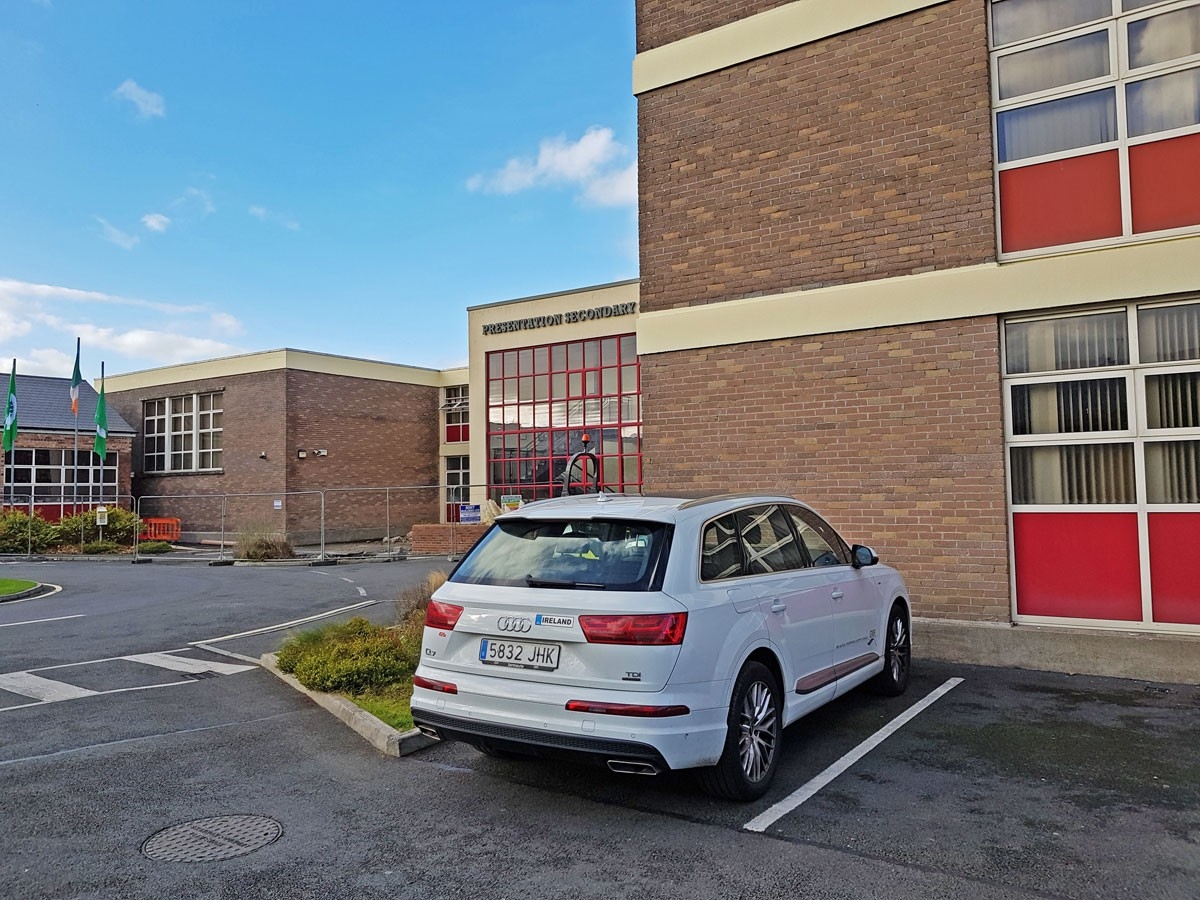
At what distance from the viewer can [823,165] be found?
9281 mm

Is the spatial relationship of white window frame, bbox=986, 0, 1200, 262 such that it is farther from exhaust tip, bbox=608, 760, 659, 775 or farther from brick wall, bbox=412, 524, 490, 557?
brick wall, bbox=412, 524, 490, 557

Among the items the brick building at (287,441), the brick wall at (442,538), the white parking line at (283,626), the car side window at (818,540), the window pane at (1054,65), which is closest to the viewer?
the car side window at (818,540)

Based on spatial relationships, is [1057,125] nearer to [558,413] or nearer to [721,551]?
[721,551]

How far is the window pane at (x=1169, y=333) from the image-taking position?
7516 mm

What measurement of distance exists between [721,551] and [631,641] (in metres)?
0.95

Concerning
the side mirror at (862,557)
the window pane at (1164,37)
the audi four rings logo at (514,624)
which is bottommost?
the audi four rings logo at (514,624)

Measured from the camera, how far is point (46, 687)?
25.5 ft

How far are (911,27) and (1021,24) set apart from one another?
105 cm

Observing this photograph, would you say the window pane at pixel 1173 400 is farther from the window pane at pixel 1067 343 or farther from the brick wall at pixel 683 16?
the brick wall at pixel 683 16

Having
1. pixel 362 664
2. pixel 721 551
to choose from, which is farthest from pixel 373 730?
pixel 721 551

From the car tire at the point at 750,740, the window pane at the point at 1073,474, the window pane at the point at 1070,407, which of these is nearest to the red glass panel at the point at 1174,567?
the window pane at the point at 1073,474

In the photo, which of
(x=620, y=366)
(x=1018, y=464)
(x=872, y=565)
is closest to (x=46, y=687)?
(x=872, y=565)

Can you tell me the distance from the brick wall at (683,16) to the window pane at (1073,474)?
5.72 metres

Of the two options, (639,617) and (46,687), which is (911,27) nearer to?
(639,617)
